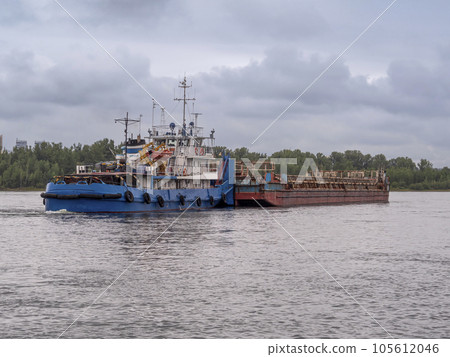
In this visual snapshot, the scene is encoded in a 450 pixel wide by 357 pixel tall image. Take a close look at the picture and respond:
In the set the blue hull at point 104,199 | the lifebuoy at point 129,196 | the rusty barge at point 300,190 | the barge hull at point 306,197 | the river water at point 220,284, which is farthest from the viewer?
the rusty barge at point 300,190

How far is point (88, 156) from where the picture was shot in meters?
195

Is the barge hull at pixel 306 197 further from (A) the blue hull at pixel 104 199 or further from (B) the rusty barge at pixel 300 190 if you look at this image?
(A) the blue hull at pixel 104 199

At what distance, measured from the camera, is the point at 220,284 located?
21859 mm

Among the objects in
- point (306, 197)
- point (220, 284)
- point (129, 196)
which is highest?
point (129, 196)

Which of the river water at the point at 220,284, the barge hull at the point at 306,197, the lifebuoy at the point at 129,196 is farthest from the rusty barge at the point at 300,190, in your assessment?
the river water at the point at 220,284

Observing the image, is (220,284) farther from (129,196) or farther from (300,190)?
(300,190)

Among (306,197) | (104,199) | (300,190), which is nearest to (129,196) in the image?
(104,199)

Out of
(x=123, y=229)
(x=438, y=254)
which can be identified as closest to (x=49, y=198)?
(x=123, y=229)

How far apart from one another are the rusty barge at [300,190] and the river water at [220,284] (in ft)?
107

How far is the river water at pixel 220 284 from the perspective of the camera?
16.1m

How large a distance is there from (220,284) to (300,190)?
62686 mm

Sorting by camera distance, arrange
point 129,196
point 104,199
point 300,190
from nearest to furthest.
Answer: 1. point 104,199
2. point 129,196
3. point 300,190

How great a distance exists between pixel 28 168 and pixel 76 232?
513ft
